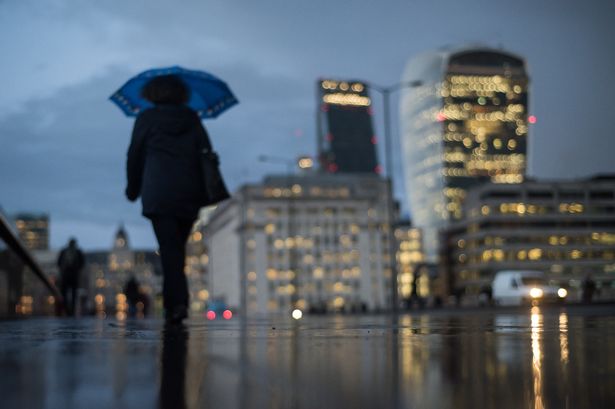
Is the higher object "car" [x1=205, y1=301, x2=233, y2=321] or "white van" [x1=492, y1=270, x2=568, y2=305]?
"white van" [x1=492, y1=270, x2=568, y2=305]

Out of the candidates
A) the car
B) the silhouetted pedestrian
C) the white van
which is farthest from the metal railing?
the car

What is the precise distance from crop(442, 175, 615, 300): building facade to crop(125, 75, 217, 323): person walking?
14725cm

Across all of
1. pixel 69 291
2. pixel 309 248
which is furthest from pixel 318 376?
pixel 309 248

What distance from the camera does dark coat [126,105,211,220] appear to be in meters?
8.60

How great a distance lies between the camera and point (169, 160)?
8688 mm

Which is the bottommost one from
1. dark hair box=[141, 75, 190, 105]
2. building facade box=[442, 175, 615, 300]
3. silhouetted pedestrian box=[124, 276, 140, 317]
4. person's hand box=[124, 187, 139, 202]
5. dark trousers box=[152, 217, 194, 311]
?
silhouetted pedestrian box=[124, 276, 140, 317]

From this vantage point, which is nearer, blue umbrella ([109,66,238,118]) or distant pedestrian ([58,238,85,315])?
blue umbrella ([109,66,238,118])

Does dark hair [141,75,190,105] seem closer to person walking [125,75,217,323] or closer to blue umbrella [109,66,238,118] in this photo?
person walking [125,75,217,323]

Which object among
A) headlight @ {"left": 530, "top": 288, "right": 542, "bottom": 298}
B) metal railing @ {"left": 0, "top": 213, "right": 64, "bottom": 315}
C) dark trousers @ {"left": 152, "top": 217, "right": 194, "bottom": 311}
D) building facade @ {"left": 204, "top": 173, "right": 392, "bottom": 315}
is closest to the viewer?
dark trousers @ {"left": 152, "top": 217, "right": 194, "bottom": 311}

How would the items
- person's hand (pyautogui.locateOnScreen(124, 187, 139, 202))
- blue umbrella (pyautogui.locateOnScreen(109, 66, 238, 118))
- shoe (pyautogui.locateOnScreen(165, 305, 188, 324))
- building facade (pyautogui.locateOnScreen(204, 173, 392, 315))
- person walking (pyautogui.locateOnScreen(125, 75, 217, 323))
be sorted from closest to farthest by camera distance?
shoe (pyautogui.locateOnScreen(165, 305, 188, 324)) → person walking (pyautogui.locateOnScreen(125, 75, 217, 323)) → person's hand (pyautogui.locateOnScreen(124, 187, 139, 202)) → blue umbrella (pyautogui.locateOnScreen(109, 66, 238, 118)) → building facade (pyautogui.locateOnScreen(204, 173, 392, 315))

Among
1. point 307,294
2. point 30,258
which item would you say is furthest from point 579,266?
point 30,258

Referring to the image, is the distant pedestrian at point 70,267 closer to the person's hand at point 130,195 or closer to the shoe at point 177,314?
the person's hand at point 130,195

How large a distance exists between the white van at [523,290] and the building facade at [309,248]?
11255 centimetres

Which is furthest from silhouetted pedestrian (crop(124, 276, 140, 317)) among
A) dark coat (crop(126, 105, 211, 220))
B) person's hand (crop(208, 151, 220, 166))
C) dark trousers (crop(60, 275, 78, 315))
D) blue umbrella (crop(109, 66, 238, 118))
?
person's hand (crop(208, 151, 220, 166))
